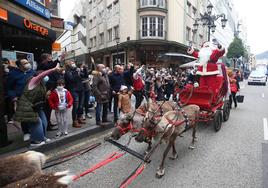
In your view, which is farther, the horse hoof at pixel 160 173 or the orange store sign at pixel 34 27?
the orange store sign at pixel 34 27

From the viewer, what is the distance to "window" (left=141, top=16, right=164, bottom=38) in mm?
28781

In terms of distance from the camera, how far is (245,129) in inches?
303

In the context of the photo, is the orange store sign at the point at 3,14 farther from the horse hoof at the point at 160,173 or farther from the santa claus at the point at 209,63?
the horse hoof at the point at 160,173

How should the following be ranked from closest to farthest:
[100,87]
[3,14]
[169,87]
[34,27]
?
[100,87], [3,14], [34,27], [169,87]

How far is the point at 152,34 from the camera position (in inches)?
1132

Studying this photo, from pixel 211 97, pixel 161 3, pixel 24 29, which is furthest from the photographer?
A: pixel 161 3

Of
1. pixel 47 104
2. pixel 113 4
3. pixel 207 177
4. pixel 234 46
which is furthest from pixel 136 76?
pixel 234 46

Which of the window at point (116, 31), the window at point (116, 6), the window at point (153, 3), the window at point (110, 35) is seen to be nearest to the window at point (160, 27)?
the window at point (153, 3)

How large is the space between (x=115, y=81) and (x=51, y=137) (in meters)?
2.82

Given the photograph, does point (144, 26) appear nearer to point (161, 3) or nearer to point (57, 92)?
point (161, 3)

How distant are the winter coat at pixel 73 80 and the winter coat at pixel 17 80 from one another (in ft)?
3.96

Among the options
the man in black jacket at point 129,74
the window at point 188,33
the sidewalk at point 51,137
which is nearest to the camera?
the sidewalk at point 51,137

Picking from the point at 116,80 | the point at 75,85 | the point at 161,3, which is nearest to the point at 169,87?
the point at 116,80

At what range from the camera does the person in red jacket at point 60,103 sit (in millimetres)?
6077
